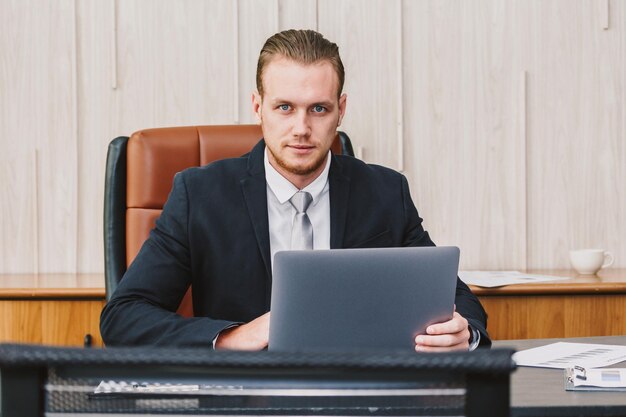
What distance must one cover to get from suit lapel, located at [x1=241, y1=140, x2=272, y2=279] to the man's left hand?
0.55 meters

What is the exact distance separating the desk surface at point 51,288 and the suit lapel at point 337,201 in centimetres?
83

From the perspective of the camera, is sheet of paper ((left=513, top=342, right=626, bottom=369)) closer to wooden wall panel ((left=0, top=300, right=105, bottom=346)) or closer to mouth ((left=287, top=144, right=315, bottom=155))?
mouth ((left=287, top=144, right=315, bottom=155))

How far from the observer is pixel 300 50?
63.8 inches

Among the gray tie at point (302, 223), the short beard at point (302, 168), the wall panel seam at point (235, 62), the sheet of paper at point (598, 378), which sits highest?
the wall panel seam at point (235, 62)

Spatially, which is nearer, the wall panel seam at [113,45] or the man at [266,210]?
the man at [266,210]

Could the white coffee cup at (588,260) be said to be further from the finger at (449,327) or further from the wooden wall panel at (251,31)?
the finger at (449,327)

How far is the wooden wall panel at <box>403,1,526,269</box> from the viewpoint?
273 centimetres

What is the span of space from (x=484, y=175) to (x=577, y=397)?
5.77ft

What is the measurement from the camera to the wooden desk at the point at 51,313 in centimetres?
214

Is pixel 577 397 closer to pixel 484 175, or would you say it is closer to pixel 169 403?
pixel 169 403

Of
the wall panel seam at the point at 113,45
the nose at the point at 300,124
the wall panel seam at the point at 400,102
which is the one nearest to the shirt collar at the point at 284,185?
the nose at the point at 300,124

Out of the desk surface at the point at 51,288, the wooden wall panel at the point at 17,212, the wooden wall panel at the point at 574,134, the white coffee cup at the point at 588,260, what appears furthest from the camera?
the wooden wall panel at the point at 574,134

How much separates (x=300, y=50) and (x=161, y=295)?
24.1 inches

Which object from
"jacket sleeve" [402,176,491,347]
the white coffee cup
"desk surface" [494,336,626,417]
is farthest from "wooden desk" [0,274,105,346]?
the white coffee cup
